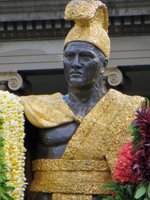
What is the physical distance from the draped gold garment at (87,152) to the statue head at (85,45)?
0.20 metres

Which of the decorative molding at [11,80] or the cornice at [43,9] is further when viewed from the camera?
the decorative molding at [11,80]

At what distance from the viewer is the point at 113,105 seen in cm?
676

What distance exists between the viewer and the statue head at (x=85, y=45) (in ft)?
21.9

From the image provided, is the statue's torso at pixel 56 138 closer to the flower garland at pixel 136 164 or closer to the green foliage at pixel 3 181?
the green foliage at pixel 3 181

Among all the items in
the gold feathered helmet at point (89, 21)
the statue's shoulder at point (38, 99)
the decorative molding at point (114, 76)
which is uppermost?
the gold feathered helmet at point (89, 21)

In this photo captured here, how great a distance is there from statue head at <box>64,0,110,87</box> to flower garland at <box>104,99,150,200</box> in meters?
0.54

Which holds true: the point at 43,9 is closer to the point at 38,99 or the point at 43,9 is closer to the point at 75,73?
the point at 38,99

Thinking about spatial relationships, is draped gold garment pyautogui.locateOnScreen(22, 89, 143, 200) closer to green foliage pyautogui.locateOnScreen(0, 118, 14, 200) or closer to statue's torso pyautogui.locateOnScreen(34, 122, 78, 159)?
statue's torso pyautogui.locateOnScreen(34, 122, 78, 159)

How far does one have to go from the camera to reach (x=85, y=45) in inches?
265

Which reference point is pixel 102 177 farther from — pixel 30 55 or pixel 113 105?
pixel 30 55

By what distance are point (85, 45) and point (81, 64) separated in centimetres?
13

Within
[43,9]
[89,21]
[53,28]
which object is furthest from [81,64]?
[53,28]

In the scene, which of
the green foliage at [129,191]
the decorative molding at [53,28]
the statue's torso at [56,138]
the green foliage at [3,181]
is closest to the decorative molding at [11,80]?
the decorative molding at [53,28]

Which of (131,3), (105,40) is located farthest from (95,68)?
(131,3)
